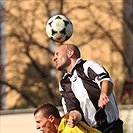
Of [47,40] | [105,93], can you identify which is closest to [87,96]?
[105,93]

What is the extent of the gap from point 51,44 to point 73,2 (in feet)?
6.09

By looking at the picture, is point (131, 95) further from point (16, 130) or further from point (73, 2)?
point (16, 130)

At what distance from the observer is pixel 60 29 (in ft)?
26.3

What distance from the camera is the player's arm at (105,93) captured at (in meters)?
5.96

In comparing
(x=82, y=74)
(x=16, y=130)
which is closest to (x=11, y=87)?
(x=16, y=130)

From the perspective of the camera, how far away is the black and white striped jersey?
648cm

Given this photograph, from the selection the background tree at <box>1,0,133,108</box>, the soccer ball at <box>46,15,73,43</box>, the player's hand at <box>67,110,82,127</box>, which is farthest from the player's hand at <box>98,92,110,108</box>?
the background tree at <box>1,0,133,108</box>

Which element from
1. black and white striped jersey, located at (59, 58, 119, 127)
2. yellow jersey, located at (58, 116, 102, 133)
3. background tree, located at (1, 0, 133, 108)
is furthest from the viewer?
background tree, located at (1, 0, 133, 108)

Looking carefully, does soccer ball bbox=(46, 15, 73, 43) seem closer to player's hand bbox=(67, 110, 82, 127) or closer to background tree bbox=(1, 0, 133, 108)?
player's hand bbox=(67, 110, 82, 127)

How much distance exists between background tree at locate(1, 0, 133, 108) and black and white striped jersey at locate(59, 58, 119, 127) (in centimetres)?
1681

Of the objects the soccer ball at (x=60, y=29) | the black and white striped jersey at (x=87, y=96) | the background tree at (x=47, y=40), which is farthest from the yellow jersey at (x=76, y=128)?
the background tree at (x=47, y=40)

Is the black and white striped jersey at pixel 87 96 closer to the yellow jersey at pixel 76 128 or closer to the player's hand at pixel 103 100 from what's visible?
the yellow jersey at pixel 76 128

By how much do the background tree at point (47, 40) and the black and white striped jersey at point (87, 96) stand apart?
662 inches

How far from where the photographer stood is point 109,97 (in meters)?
6.45
